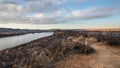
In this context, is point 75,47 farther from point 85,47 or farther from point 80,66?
→ point 80,66

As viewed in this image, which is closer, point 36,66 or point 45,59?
point 36,66

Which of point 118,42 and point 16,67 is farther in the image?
point 118,42

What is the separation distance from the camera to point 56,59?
17.7 metres

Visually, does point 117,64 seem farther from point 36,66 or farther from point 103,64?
point 36,66

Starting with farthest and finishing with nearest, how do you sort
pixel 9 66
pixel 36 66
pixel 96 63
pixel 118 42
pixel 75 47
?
1. pixel 118 42
2. pixel 75 47
3. pixel 9 66
4. pixel 96 63
5. pixel 36 66

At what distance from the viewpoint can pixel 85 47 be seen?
831 inches

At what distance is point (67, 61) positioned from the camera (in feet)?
55.5

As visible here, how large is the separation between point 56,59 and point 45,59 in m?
0.91

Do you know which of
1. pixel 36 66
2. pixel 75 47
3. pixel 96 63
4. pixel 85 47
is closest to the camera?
pixel 36 66

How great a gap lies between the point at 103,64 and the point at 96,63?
59cm

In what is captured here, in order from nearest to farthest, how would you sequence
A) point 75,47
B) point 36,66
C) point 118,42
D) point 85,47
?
1. point 36,66
2. point 85,47
3. point 75,47
4. point 118,42

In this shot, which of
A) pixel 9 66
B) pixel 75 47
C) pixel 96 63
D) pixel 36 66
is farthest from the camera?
pixel 75 47

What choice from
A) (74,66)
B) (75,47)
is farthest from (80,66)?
(75,47)

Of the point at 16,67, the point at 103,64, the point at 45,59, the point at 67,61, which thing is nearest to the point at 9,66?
the point at 16,67
